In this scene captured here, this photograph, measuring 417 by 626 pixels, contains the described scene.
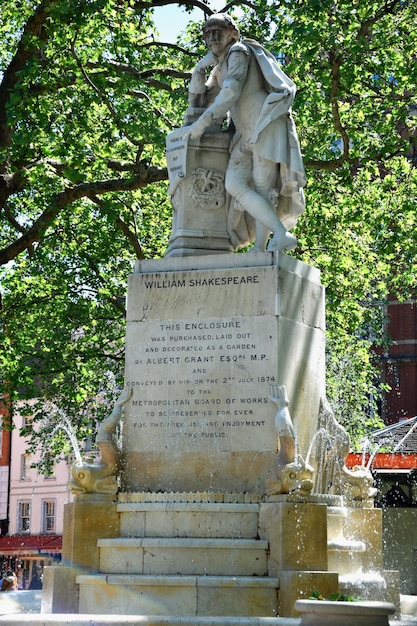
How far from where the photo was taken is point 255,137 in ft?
41.8

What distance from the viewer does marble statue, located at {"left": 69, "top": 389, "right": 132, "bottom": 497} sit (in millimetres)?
12016

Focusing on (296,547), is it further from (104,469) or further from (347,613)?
(347,613)

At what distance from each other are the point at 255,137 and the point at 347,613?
19.8ft

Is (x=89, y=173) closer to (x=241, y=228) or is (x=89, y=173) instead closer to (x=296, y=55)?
(x=296, y=55)

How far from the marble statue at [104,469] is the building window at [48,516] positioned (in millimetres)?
46415

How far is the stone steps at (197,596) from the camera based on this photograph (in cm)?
1068

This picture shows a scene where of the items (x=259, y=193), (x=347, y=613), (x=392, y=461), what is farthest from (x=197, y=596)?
(x=392, y=461)

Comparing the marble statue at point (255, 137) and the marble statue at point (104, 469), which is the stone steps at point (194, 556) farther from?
the marble statue at point (255, 137)

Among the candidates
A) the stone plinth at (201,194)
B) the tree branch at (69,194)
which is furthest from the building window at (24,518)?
the stone plinth at (201,194)

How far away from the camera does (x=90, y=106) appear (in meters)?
22.7

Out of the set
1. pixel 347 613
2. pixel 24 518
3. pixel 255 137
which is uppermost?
pixel 255 137

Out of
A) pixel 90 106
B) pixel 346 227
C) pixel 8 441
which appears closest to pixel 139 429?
pixel 90 106

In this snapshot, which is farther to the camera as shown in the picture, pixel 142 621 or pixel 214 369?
pixel 214 369

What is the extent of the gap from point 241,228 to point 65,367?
604 inches
